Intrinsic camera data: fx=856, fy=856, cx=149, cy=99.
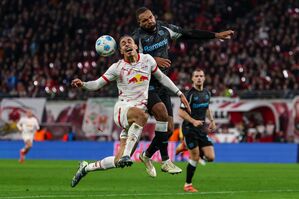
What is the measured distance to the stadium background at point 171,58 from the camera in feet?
118

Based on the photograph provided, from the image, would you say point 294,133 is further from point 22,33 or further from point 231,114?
point 22,33

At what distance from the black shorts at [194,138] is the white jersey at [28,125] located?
1763cm

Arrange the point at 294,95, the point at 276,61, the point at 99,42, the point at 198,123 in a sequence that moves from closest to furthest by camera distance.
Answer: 1. the point at 99,42
2. the point at 198,123
3. the point at 294,95
4. the point at 276,61

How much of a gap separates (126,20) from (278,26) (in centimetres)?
795

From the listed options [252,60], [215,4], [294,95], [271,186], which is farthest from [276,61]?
[271,186]

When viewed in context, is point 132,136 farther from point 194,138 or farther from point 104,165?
point 194,138

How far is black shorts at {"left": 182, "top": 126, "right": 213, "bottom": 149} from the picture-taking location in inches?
688

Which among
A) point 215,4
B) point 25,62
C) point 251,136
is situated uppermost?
point 215,4

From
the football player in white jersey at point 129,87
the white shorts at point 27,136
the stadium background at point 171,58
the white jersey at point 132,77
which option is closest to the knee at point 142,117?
the football player in white jersey at point 129,87

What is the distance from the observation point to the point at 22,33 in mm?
44344

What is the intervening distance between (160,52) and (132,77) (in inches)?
48.1

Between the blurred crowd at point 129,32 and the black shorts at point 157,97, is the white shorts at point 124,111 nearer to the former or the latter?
the black shorts at point 157,97

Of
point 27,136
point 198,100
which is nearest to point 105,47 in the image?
point 198,100

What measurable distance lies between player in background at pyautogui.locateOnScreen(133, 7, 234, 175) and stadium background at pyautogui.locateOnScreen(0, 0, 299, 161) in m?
17.5
